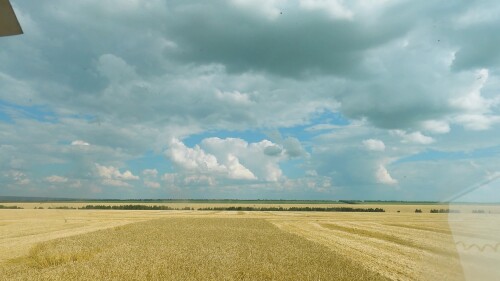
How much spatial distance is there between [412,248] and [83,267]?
819 inches

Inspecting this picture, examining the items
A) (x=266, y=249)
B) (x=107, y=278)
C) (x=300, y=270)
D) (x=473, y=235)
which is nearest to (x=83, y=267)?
(x=107, y=278)

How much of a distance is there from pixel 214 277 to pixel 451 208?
12.1 m

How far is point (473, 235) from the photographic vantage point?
637 centimetres

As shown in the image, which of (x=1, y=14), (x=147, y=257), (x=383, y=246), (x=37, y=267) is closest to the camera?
(x=1, y=14)

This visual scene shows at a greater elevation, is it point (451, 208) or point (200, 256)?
point (451, 208)

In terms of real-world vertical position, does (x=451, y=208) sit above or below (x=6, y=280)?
above

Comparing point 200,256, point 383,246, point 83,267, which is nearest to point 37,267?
point 83,267

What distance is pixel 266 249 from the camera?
1021 inches

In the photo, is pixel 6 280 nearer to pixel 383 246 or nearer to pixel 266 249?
pixel 266 249

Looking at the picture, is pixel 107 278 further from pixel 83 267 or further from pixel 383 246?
pixel 383 246

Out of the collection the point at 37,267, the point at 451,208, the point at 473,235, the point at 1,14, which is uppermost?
the point at 1,14

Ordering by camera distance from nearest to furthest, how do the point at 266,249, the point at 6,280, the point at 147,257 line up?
the point at 6,280 → the point at 147,257 → the point at 266,249

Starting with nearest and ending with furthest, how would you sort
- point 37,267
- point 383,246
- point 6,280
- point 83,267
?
point 6,280 < point 83,267 < point 37,267 < point 383,246

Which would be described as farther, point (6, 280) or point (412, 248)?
point (412, 248)
